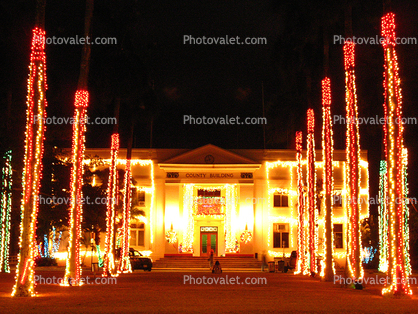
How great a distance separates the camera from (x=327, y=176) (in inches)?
968

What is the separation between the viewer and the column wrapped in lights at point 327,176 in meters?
24.6

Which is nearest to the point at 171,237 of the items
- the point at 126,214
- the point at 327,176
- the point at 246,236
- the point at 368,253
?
the point at 246,236

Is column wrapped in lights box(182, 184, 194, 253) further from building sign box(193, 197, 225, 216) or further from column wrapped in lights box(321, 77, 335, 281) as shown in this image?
column wrapped in lights box(321, 77, 335, 281)

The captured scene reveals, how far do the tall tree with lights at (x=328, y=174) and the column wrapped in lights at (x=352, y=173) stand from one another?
3.45 meters

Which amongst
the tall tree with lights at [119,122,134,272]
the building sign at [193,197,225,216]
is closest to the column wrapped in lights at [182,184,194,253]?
the building sign at [193,197,225,216]

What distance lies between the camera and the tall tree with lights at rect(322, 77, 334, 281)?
2462 centimetres

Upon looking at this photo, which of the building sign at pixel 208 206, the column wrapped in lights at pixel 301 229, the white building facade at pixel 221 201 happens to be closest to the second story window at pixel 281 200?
the white building facade at pixel 221 201

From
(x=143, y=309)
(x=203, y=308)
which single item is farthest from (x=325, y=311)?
(x=143, y=309)

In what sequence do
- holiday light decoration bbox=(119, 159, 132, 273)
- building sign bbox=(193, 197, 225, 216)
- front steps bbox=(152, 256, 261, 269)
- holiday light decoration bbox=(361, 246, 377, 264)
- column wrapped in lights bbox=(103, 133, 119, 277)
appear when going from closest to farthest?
column wrapped in lights bbox=(103, 133, 119, 277) < holiday light decoration bbox=(119, 159, 132, 273) < holiday light decoration bbox=(361, 246, 377, 264) < front steps bbox=(152, 256, 261, 269) < building sign bbox=(193, 197, 225, 216)

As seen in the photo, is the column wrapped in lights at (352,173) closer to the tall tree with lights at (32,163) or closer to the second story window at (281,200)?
the tall tree with lights at (32,163)

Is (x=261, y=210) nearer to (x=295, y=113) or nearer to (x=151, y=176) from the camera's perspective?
(x=151, y=176)

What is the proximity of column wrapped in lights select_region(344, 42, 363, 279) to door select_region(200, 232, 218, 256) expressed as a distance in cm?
2955

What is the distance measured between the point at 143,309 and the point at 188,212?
119 feet

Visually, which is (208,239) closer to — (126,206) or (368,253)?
(368,253)
